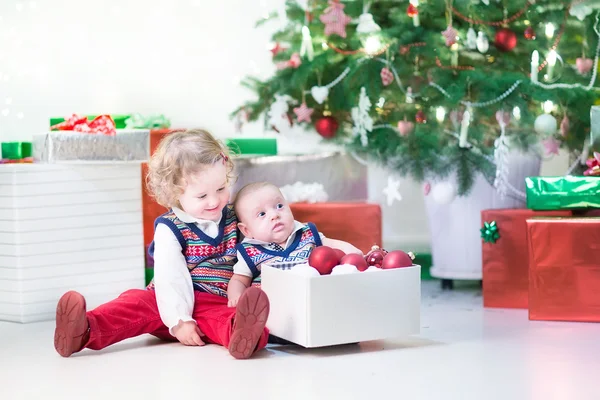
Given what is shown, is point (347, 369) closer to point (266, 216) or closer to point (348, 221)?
point (266, 216)

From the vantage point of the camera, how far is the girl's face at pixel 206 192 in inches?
92.9

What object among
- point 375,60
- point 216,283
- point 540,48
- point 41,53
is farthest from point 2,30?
point 540,48

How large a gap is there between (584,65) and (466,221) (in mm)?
667

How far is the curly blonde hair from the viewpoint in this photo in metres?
2.35

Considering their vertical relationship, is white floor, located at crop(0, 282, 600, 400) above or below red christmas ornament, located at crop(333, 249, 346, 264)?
below

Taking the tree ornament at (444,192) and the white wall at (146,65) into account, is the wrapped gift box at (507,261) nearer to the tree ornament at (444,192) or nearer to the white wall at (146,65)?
the tree ornament at (444,192)

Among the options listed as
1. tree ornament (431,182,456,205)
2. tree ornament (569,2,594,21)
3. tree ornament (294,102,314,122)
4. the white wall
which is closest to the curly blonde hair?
tree ornament (294,102,314,122)

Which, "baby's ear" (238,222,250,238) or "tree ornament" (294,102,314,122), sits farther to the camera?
"tree ornament" (294,102,314,122)

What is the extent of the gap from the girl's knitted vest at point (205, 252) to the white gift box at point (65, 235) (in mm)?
496

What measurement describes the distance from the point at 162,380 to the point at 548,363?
87 centimetres

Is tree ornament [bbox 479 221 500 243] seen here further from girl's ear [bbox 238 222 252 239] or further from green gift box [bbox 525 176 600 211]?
girl's ear [bbox 238 222 252 239]

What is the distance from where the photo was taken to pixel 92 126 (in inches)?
113

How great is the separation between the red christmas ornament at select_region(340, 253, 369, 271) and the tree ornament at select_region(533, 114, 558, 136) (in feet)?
3.06

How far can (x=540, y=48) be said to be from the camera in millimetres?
2906
